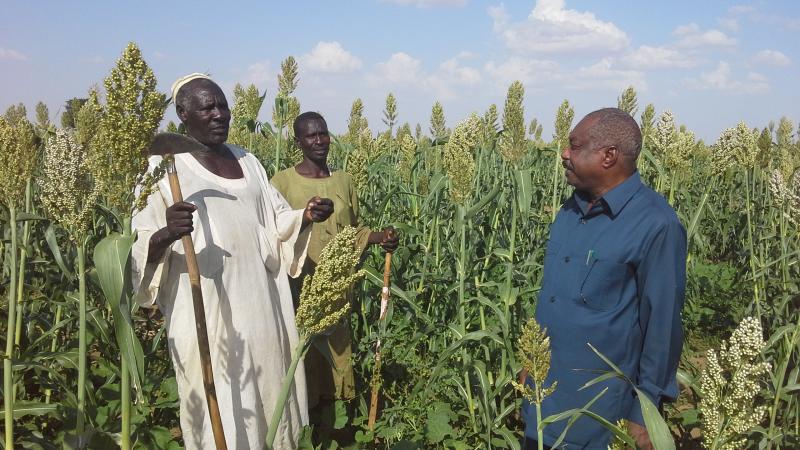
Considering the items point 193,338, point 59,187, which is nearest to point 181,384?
point 193,338

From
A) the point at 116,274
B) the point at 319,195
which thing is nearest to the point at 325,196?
the point at 319,195

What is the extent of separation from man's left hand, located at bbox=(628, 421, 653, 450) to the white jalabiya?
53.1 inches

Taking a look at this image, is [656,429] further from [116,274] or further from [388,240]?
[388,240]

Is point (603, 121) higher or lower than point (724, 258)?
higher

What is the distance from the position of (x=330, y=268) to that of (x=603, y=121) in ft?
3.55

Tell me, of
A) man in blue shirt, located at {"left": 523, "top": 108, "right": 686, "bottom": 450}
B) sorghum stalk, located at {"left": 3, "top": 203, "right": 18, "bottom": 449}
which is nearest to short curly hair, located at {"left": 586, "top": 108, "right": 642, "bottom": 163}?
man in blue shirt, located at {"left": 523, "top": 108, "right": 686, "bottom": 450}

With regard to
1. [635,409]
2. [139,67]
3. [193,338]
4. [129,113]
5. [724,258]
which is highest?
[139,67]

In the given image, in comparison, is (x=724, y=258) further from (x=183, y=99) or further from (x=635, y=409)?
(x=183, y=99)

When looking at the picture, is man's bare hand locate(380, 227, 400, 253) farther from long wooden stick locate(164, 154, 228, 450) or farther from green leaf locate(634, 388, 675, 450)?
green leaf locate(634, 388, 675, 450)

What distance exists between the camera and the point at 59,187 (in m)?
1.59

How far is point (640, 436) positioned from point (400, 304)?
198 cm

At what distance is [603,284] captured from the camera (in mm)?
1919

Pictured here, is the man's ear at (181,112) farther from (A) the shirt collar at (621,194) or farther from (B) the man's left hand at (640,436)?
(B) the man's left hand at (640,436)

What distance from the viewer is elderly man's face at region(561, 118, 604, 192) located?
1.96m
